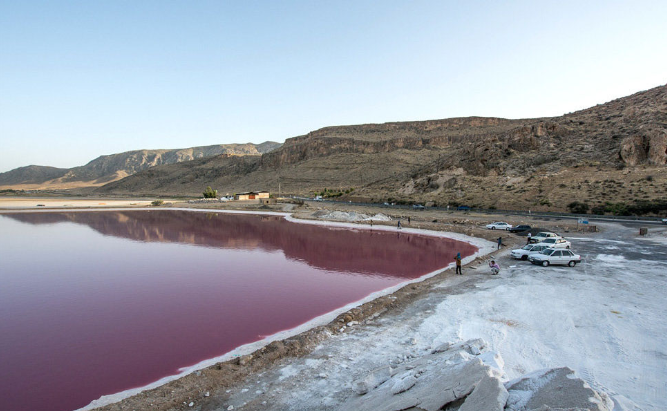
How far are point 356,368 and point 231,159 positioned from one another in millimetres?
166444

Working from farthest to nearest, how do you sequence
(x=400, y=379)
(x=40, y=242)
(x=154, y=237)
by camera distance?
(x=154, y=237)
(x=40, y=242)
(x=400, y=379)

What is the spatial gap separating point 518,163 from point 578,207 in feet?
72.7

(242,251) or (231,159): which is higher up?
(231,159)

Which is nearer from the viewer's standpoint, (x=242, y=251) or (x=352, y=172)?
(x=242, y=251)

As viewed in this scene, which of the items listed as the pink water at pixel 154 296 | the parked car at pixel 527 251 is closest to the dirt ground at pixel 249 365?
the pink water at pixel 154 296

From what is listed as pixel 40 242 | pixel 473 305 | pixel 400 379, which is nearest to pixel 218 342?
pixel 400 379

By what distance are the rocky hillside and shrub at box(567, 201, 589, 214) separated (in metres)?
0.80

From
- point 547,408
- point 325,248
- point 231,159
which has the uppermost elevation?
point 231,159

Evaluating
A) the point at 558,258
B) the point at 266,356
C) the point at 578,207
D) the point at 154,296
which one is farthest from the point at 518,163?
the point at 266,356

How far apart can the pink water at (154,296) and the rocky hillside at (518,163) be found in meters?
24.3

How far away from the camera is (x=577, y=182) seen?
48062mm

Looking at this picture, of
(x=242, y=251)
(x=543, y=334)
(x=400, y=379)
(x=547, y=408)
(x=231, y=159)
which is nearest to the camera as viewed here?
(x=547, y=408)

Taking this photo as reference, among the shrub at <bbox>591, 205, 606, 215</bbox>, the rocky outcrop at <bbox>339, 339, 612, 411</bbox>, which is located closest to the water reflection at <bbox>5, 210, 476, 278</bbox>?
the rocky outcrop at <bbox>339, 339, 612, 411</bbox>

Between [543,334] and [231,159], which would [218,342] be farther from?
[231,159]
